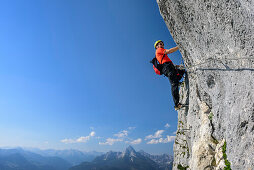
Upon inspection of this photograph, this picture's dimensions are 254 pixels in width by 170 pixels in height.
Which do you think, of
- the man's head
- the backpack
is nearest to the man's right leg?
the backpack

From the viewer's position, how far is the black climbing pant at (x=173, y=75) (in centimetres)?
1023

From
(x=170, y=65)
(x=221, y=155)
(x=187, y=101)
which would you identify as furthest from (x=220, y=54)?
(x=187, y=101)

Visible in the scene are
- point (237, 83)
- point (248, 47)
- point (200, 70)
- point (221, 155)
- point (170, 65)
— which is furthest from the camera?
point (170, 65)

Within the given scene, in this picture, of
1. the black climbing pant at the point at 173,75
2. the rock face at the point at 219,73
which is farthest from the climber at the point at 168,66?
the rock face at the point at 219,73

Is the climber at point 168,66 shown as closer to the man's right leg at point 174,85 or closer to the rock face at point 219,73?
the man's right leg at point 174,85

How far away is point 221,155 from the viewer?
7.25 m

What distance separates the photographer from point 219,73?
7312 mm

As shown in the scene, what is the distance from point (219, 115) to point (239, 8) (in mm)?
4957

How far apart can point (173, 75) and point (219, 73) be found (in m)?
3.26

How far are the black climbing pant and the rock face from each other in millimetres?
888

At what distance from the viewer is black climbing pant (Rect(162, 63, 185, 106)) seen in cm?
1023

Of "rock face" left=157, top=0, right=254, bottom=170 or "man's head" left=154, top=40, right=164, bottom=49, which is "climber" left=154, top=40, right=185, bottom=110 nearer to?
"man's head" left=154, top=40, right=164, bottom=49

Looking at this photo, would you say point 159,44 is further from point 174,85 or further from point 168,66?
point 174,85

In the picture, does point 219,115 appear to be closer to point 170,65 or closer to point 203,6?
point 170,65
